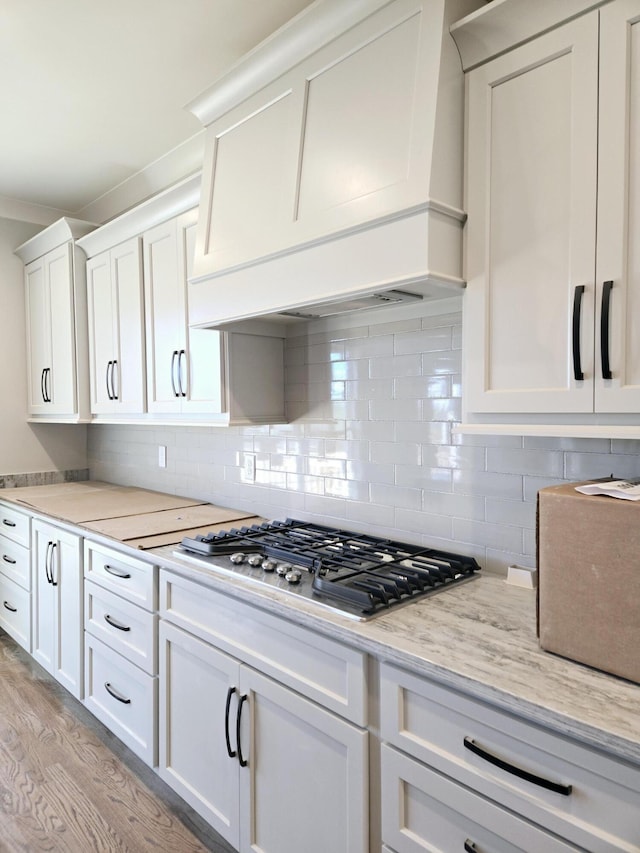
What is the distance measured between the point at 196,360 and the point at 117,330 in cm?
82

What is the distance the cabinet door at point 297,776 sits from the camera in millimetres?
1343

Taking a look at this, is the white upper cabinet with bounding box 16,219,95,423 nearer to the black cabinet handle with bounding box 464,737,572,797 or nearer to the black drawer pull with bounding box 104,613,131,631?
the black drawer pull with bounding box 104,613,131,631

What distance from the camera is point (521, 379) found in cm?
Result: 136

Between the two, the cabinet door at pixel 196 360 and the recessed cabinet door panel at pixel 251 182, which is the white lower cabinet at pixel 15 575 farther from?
the recessed cabinet door panel at pixel 251 182

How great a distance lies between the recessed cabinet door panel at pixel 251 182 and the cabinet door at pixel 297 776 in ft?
4.42

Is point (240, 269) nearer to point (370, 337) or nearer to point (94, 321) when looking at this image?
point (370, 337)

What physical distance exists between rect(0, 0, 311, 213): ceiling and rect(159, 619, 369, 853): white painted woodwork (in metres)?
2.08

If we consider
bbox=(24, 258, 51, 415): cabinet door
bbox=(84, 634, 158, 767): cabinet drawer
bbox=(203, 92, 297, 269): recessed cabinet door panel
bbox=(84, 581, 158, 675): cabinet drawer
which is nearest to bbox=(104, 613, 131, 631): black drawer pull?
bbox=(84, 581, 158, 675): cabinet drawer

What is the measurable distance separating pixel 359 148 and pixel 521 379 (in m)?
0.78

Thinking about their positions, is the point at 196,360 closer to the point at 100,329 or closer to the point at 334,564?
the point at 100,329

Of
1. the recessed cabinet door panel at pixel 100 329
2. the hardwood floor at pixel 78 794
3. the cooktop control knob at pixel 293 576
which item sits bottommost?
the hardwood floor at pixel 78 794

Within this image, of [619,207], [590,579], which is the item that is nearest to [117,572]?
[590,579]

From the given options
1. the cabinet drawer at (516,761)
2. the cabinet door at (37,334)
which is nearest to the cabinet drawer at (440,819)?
the cabinet drawer at (516,761)

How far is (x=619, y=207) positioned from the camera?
1184 millimetres
